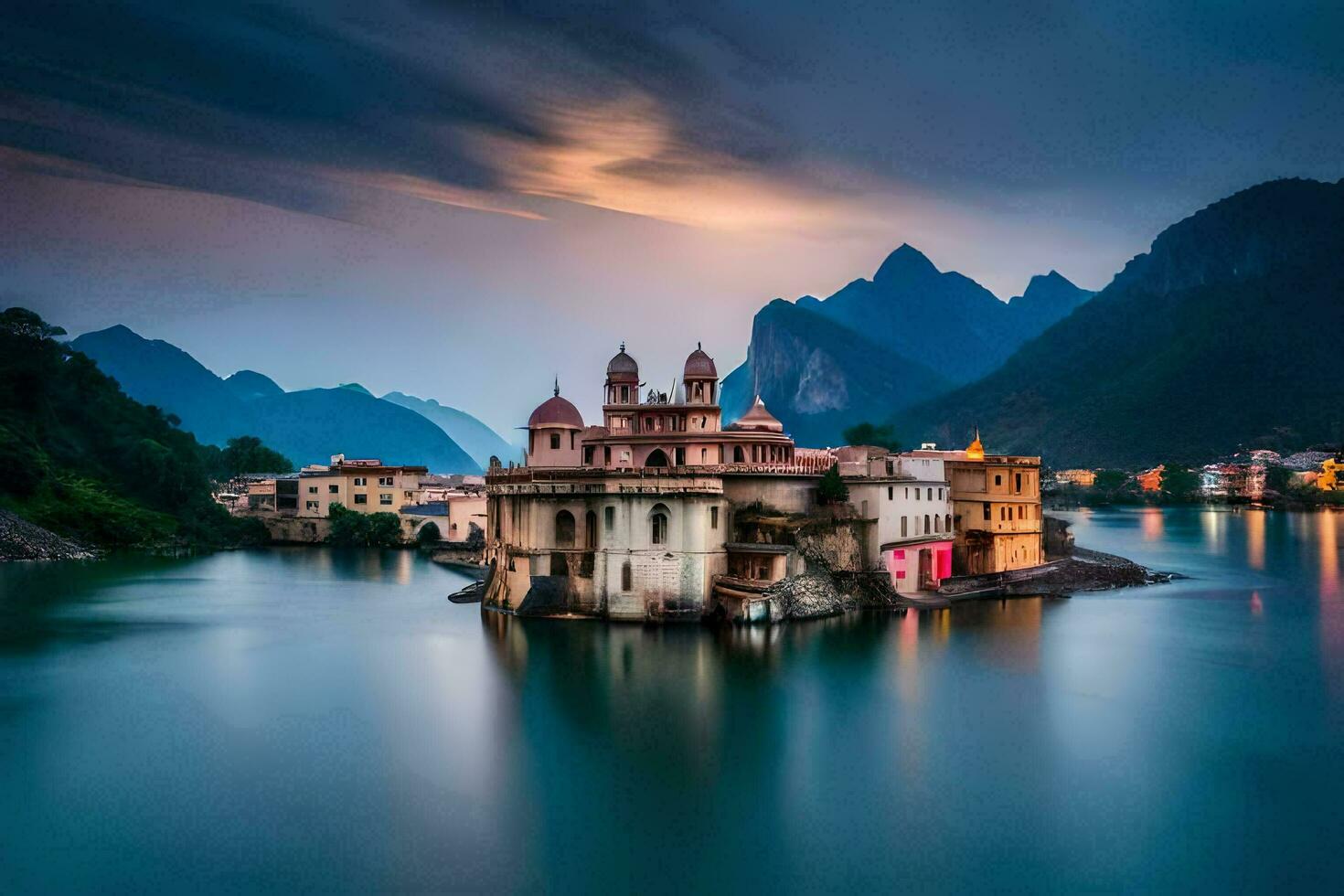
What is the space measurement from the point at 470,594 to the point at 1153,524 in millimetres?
79062

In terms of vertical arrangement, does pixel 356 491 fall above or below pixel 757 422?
below

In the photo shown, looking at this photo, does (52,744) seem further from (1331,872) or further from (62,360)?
(62,360)

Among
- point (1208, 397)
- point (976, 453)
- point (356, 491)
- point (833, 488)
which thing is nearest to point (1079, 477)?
point (1208, 397)

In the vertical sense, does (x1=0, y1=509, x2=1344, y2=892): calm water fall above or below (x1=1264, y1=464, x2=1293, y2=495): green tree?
below

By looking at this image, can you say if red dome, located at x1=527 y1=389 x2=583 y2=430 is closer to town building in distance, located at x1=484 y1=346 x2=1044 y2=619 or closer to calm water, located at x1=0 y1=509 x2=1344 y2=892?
town building in distance, located at x1=484 y1=346 x2=1044 y2=619

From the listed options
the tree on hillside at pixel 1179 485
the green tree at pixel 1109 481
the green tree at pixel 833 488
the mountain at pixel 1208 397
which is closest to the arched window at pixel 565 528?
the green tree at pixel 833 488

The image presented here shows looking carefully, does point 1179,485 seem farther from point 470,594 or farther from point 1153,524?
point 470,594

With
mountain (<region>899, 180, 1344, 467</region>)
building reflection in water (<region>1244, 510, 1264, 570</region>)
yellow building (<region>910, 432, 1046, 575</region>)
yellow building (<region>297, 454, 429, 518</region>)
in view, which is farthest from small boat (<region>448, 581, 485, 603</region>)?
mountain (<region>899, 180, 1344, 467</region>)

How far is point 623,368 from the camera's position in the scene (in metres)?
47.7

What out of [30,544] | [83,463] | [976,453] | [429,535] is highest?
[83,463]

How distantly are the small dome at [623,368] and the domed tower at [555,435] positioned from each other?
2.23 metres

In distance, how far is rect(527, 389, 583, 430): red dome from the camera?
46.7m

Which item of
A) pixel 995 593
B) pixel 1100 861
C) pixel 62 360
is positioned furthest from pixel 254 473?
pixel 1100 861

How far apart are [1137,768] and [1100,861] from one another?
577cm
